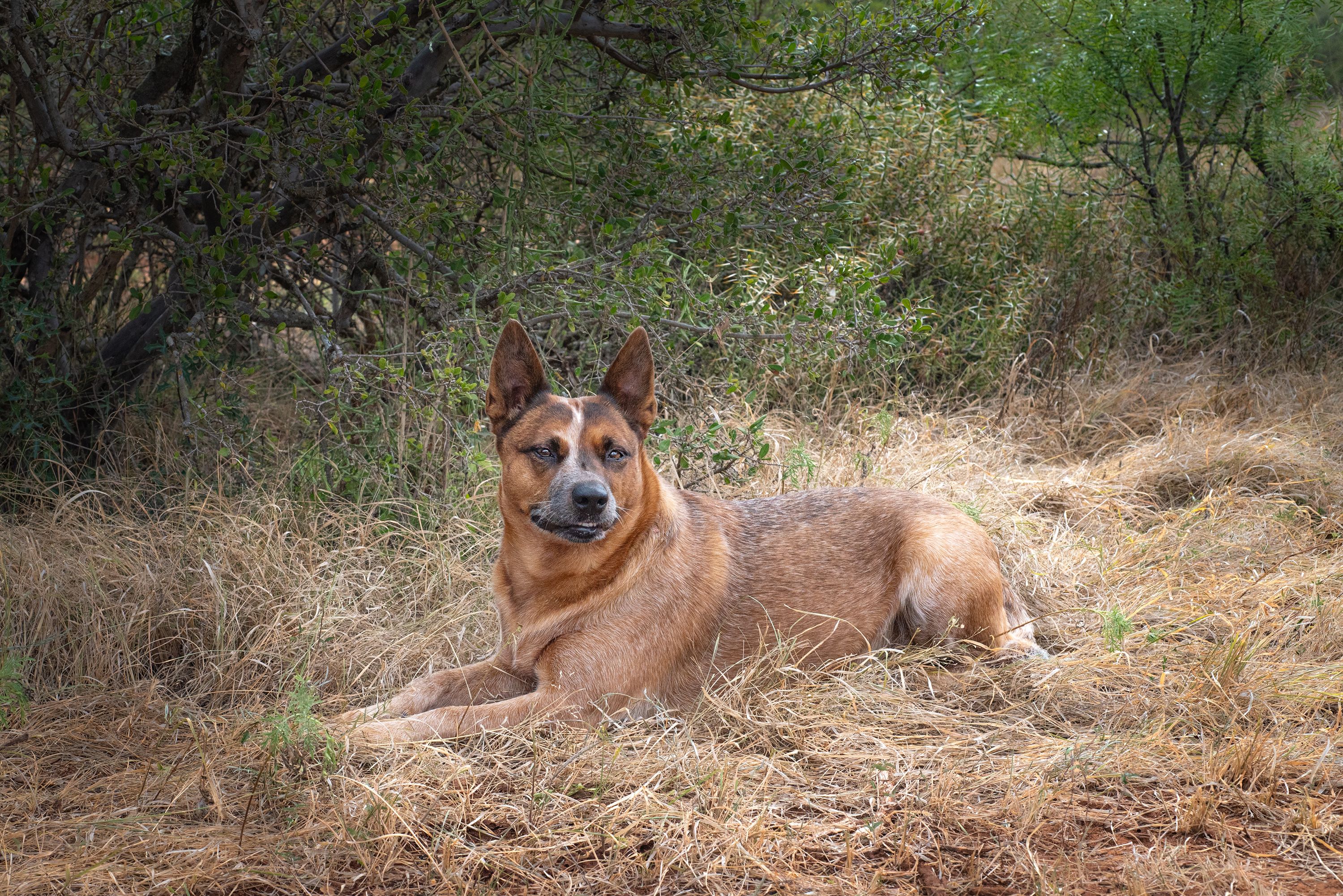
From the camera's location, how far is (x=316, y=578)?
15.0 ft

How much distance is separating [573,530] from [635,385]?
676 mm

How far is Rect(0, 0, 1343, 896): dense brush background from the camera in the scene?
3.02 metres

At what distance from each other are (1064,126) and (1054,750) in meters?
6.31

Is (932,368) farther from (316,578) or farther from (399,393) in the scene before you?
(316,578)

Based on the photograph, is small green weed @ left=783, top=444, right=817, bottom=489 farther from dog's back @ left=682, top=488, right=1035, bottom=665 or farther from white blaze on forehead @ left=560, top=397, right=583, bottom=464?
white blaze on forehead @ left=560, top=397, right=583, bottom=464

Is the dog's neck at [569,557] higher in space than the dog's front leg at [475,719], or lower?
higher

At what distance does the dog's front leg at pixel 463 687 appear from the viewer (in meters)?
3.81

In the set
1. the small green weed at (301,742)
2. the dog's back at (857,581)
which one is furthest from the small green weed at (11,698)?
the dog's back at (857,581)

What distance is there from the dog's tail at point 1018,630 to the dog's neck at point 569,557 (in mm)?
1457

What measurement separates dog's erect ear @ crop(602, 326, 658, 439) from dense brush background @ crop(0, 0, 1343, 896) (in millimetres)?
735

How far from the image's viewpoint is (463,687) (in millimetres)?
3902

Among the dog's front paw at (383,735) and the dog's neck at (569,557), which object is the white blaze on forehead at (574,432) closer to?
the dog's neck at (569,557)

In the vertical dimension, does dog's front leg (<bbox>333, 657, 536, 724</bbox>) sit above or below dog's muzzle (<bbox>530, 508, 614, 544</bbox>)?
below

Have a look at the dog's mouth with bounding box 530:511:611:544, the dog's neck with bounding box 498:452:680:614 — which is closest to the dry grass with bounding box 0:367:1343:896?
the dog's neck with bounding box 498:452:680:614
